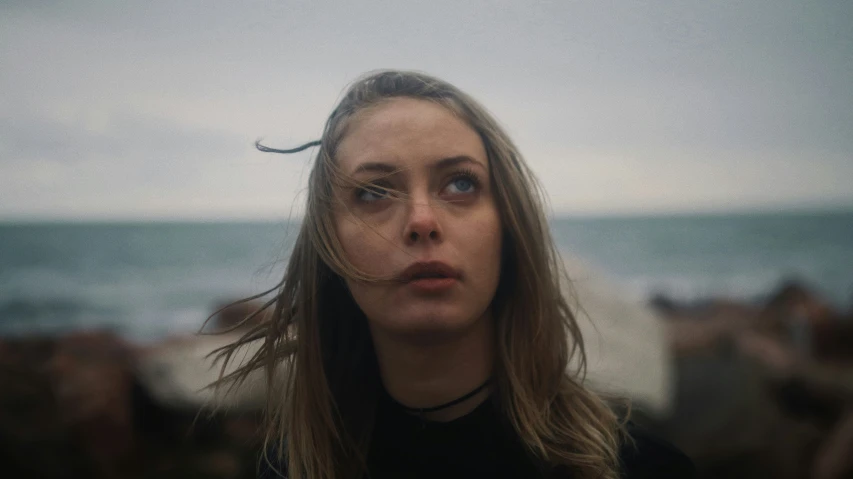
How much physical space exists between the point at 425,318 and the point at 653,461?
0.67m

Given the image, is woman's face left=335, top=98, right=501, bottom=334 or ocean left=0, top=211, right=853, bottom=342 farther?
ocean left=0, top=211, right=853, bottom=342

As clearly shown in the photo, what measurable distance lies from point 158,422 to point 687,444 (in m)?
3.17

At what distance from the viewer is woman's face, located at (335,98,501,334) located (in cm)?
133

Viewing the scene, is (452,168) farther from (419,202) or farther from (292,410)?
(292,410)

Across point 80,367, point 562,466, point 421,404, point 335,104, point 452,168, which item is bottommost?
point 80,367

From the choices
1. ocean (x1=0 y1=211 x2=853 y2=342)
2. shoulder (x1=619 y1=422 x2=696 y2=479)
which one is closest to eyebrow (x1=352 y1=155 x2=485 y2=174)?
shoulder (x1=619 y1=422 x2=696 y2=479)

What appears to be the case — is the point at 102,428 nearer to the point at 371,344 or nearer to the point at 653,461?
the point at 371,344

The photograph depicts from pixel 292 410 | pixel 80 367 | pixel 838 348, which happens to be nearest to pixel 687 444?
pixel 838 348

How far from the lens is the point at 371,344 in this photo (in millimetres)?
1671

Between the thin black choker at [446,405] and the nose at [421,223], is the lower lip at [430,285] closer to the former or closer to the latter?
the nose at [421,223]

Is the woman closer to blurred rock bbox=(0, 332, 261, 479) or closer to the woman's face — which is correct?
the woman's face

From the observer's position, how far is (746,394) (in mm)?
3461

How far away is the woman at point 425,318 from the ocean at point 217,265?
164 inches

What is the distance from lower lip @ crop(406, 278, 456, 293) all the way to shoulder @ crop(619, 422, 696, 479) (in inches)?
24.0
